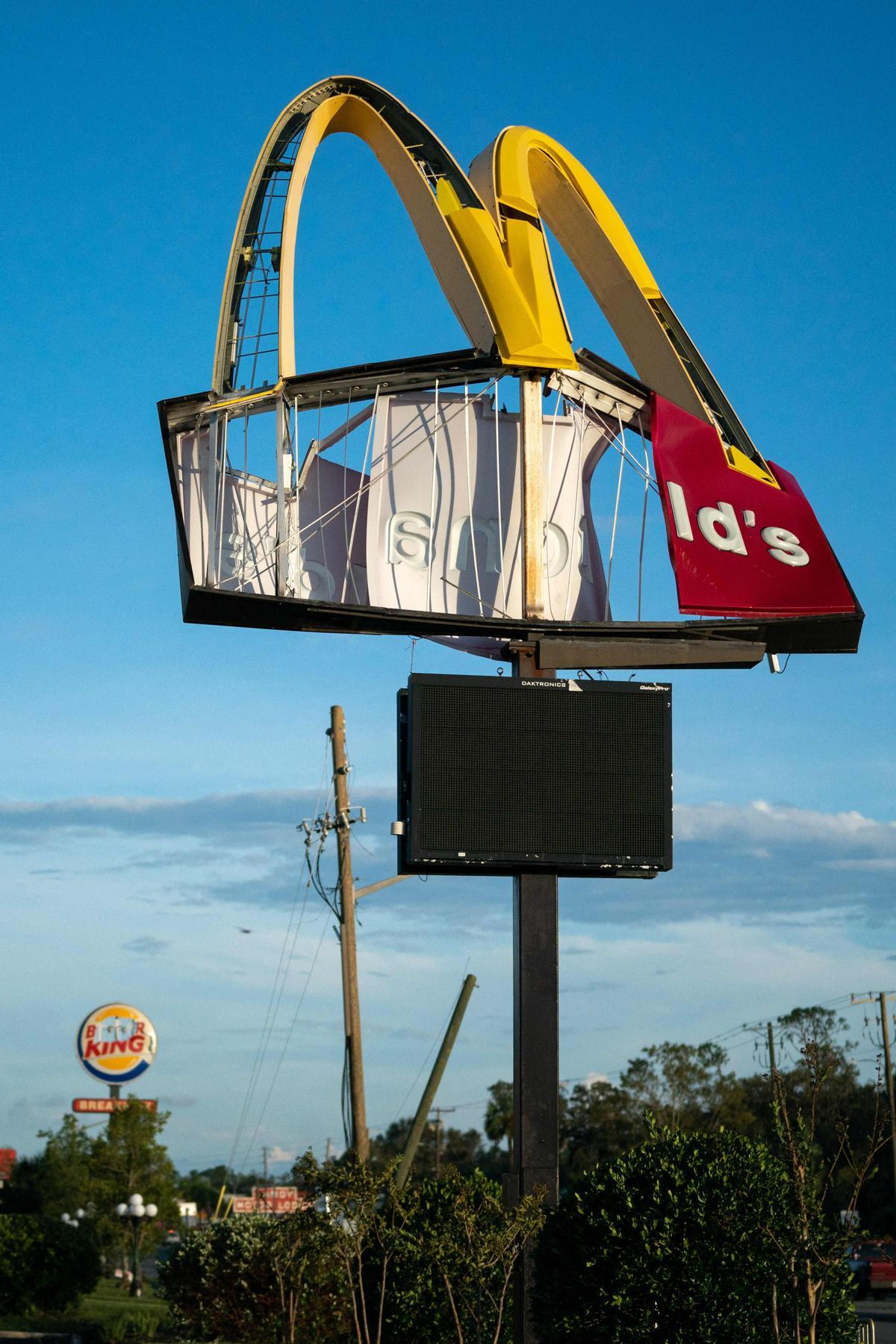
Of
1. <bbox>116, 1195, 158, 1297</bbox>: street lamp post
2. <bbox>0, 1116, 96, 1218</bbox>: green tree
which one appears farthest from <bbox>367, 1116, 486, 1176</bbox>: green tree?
<bbox>116, 1195, 158, 1297</bbox>: street lamp post

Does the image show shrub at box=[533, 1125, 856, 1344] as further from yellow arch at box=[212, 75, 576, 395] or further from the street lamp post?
the street lamp post

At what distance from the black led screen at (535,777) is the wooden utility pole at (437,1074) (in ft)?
32.1

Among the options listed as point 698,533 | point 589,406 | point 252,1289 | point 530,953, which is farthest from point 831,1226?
point 252,1289

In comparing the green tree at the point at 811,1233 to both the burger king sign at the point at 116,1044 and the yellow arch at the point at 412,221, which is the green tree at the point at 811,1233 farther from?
the burger king sign at the point at 116,1044

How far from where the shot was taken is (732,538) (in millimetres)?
17469

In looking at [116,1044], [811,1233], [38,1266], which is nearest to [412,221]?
[811,1233]

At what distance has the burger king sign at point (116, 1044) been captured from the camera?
53.0 meters

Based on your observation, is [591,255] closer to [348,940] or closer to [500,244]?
[500,244]

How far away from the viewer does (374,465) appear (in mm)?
18109

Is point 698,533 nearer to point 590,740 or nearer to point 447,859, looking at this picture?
point 590,740

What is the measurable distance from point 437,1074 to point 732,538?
12099 mm

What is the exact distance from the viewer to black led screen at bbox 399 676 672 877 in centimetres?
1538

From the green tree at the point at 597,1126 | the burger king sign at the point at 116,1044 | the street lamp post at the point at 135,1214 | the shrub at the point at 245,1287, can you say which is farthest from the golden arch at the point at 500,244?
the green tree at the point at 597,1126

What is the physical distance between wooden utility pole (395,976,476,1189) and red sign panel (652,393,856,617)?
11.0 metres
